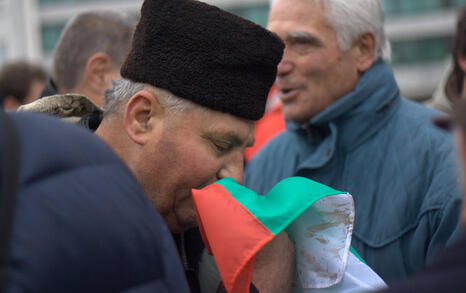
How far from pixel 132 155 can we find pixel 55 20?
3692 centimetres

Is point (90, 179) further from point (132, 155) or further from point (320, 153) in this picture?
point (320, 153)

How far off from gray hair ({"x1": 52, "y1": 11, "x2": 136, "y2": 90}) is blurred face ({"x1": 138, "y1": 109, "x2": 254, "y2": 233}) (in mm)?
1548

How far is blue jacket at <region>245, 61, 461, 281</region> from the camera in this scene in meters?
2.57

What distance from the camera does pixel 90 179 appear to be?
1125 millimetres

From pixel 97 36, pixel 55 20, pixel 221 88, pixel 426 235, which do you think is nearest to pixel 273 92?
pixel 97 36

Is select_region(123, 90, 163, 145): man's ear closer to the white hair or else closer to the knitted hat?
the knitted hat

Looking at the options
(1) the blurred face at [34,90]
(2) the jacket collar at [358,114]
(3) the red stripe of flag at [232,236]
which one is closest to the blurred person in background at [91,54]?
(2) the jacket collar at [358,114]

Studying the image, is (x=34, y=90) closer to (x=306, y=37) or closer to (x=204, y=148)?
(x=306, y=37)

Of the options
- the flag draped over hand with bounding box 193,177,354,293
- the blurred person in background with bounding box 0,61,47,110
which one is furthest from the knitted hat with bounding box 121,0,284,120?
the blurred person in background with bounding box 0,61,47,110

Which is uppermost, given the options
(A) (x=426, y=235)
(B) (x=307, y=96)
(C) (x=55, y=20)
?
(B) (x=307, y=96)

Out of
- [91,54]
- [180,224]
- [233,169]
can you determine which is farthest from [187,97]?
[91,54]

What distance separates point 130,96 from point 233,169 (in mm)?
441

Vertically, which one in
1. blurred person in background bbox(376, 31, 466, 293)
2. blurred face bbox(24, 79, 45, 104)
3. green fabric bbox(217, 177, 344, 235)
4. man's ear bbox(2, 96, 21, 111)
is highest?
blurred person in background bbox(376, 31, 466, 293)

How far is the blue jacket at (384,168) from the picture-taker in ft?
8.44
